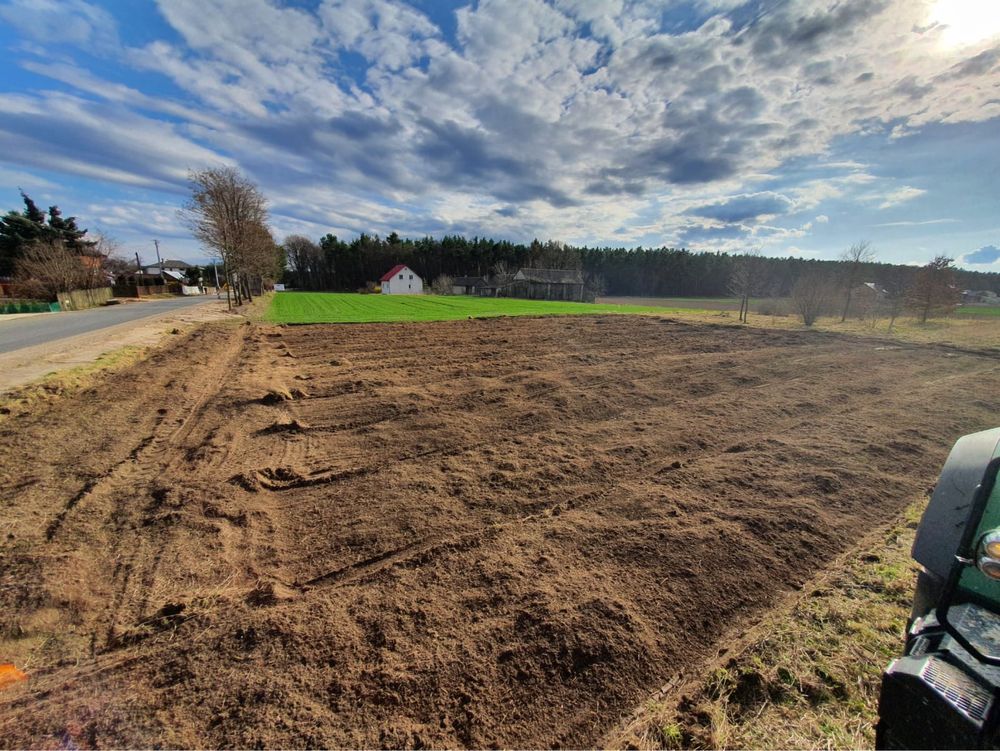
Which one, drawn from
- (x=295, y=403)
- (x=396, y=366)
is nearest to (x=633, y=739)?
(x=295, y=403)

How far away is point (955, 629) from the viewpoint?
1.57 metres

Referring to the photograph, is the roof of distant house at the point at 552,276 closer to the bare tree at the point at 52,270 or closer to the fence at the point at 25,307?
the bare tree at the point at 52,270

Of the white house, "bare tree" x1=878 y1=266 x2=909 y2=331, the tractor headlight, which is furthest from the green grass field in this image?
the white house

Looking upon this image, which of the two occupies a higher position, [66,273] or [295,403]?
[66,273]

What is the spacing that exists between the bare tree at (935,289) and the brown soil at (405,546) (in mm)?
27831

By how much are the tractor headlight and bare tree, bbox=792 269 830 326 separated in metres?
28.6

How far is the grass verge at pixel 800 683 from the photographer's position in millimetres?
2104

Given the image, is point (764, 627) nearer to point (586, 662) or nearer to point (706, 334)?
A: point (586, 662)

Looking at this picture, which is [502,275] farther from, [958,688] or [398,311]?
[958,688]

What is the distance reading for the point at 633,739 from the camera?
6.86ft

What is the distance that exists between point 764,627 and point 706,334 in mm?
18230

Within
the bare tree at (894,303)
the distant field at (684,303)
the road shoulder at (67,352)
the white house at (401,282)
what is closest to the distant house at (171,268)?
the white house at (401,282)

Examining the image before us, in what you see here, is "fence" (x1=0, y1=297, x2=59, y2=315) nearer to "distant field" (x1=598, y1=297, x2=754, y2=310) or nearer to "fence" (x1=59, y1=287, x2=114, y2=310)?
"fence" (x1=59, y1=287, x2=114, y2=310)

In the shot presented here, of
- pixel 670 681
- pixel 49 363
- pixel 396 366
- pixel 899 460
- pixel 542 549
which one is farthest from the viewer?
pixel 396 366
